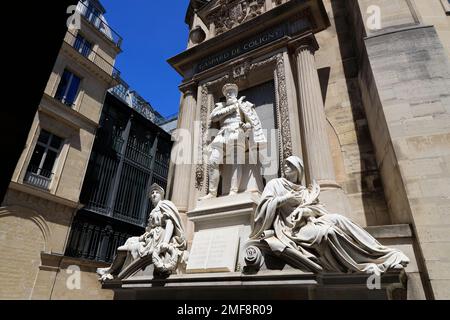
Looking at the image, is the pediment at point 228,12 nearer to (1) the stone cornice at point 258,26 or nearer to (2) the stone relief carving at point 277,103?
(1) the stone cornice at point 258,26

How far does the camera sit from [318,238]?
409 cm

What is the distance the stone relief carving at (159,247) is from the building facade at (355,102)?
1.51ft

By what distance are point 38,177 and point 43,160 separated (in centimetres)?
113

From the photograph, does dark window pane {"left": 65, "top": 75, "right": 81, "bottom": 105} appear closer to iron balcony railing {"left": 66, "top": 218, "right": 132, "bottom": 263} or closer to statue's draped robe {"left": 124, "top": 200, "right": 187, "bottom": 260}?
iron balcony railing {"left": 66, "top": 218, "right": 132, "bottom": 263}

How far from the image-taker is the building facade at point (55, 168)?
47.0ft

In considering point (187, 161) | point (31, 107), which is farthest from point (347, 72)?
point (31, 107)

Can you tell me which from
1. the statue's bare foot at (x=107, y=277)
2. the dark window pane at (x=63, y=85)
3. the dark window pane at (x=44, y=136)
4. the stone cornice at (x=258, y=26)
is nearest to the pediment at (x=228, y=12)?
the stone cornice at (x=258, y=26)

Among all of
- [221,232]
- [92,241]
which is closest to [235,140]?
[221,232]

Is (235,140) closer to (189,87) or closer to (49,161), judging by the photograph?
(189,87)

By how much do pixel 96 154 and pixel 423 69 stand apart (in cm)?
1986

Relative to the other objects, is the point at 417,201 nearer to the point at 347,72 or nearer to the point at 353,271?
the point at 353,271

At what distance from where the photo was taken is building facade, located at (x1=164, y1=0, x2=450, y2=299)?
185 inches
